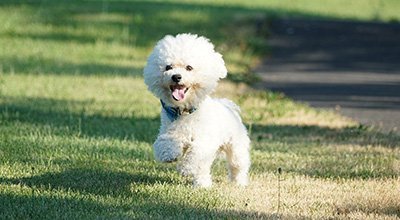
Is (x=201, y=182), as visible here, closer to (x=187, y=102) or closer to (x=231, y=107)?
(x=187, y=102)

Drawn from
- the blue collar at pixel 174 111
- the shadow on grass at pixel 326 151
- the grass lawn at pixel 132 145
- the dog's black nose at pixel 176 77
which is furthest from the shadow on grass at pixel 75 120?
the dog's black nose at pixel 176 77

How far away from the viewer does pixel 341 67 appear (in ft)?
74.7

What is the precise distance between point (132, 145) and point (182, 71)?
10.7ft

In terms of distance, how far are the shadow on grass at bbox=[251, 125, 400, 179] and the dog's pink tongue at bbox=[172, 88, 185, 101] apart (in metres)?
1.96

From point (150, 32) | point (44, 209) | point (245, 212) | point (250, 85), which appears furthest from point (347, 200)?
point (150, 32)

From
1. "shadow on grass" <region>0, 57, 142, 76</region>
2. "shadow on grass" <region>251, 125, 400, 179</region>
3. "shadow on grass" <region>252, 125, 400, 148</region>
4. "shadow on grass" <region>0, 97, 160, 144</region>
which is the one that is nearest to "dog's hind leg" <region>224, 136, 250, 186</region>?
"shadow on grass" <region>251, 125, 400, 179</region>

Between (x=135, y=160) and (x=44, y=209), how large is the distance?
2.89 metres

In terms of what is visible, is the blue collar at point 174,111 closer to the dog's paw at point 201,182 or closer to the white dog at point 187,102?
the white dog at point 187,102

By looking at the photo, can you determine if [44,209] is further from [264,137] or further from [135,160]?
[264,137]

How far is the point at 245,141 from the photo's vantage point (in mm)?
10055

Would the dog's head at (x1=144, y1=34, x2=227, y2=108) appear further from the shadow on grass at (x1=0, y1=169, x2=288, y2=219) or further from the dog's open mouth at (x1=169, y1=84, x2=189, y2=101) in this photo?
the shadow on grass at (x1=0, y1=169, x2=288, y2=219)

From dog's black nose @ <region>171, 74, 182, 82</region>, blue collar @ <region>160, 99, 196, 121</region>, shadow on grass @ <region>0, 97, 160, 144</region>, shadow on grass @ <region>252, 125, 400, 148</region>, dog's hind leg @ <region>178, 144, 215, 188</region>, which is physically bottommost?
shadow on grass @ <region>0, 97, 160, 144</region>

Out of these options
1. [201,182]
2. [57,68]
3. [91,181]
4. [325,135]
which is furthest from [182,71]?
[57,68]

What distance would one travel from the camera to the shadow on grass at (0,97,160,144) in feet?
43.7
